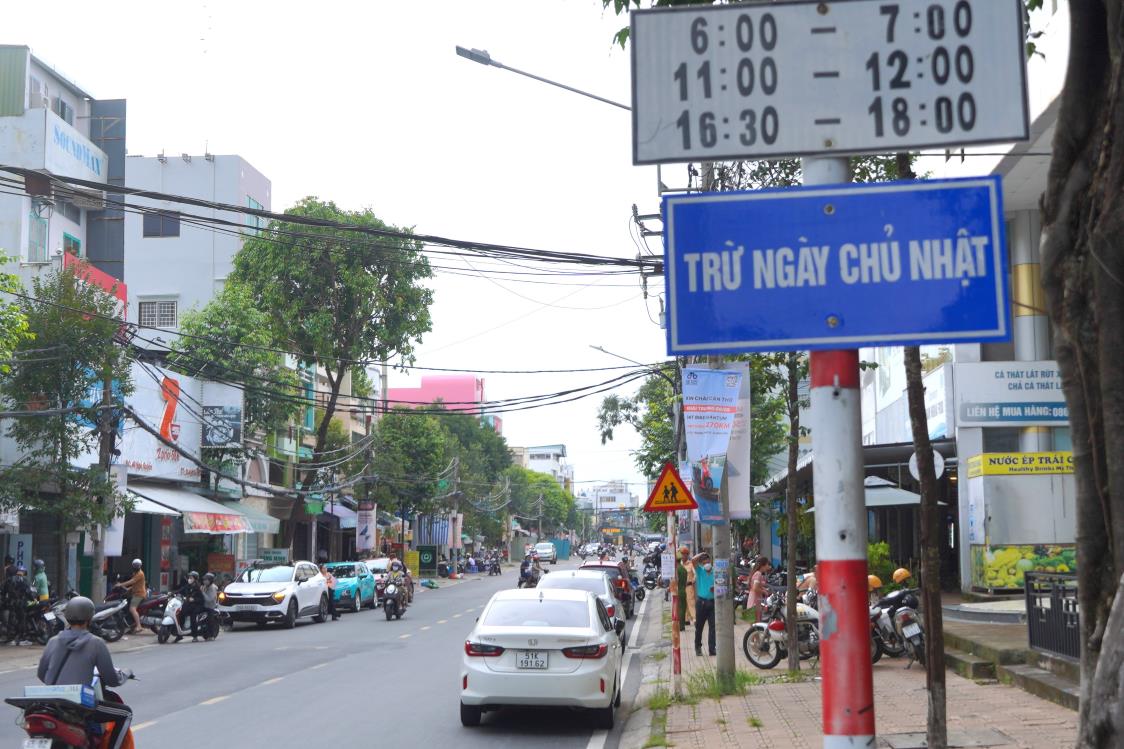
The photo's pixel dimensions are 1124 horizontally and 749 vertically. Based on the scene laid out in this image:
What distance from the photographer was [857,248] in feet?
11.9

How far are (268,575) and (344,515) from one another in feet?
100

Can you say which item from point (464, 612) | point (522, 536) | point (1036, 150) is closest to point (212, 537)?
point (464, 612)

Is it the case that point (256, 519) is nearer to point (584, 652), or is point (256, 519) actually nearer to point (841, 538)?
point (584, 652)

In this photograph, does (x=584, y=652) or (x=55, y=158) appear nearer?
(x=584, y=652)

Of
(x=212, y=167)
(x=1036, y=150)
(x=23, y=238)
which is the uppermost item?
(x=212, y=167)

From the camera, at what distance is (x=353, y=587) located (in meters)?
37.0

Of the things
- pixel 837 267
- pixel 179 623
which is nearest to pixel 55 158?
pixel 179 623

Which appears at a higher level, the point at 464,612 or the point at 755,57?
the point at 755,57

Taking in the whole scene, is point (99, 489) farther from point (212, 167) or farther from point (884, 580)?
point (212, 167)

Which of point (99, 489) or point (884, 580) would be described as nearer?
point (884, 580)

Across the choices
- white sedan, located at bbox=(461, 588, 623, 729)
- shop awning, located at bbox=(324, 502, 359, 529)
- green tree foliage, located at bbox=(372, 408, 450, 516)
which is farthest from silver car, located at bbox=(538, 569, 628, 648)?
green tree foliage, located at bbox=(372, 408, 450, 516)

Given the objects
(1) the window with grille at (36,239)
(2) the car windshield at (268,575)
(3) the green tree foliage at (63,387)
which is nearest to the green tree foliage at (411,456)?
(1) the window with grille at (36,239)

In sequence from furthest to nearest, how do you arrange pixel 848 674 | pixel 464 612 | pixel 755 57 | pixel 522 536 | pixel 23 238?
pixel 522 536 → pixel 23 238 → pixel 464 612 → pixel 755 57 → pixel 848 674

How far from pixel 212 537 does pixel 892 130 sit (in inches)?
1566
